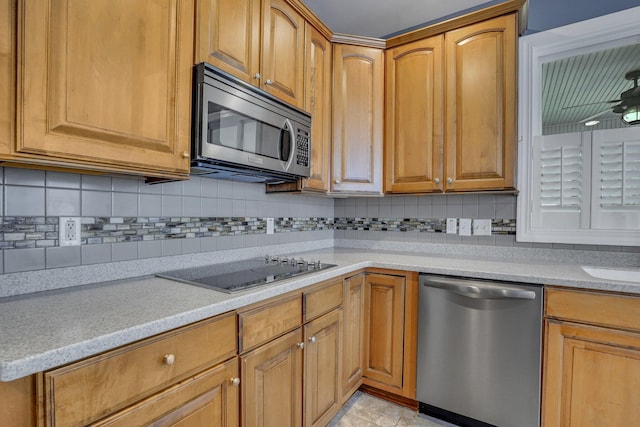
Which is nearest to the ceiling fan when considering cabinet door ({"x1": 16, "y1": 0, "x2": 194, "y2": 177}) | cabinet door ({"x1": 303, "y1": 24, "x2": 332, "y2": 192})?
cabinet door ({"x1": 303, "y1": 24, "x2": 332, "y2": 192})

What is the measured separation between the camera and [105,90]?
3.19ft

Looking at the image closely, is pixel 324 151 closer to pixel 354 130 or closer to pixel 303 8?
pixel 354 130

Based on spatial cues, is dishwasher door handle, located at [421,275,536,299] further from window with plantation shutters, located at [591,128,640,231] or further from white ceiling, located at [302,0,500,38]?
white ceiling, located at [302,0,500,38]

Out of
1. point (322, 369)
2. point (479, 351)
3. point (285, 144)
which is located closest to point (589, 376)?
point (479, 351)

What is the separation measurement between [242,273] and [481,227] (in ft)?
5.37

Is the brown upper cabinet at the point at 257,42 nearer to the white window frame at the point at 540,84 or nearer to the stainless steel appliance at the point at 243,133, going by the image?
the stainless steel appliance at the point at 243,133

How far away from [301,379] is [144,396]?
2.41 ft

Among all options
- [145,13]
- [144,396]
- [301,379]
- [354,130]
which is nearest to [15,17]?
[145,13]

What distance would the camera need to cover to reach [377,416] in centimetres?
182

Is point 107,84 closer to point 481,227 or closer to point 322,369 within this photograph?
point 322,369

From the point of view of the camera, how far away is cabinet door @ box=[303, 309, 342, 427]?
1441 mm

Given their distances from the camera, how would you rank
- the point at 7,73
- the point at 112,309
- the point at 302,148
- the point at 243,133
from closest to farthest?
the point at 7,73 → the point at 112,309 → the point at 243,133 → the point at 302,148

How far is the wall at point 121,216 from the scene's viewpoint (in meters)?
1.06

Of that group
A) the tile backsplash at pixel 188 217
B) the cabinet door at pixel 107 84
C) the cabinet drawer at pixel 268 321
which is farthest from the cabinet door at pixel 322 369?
the cabinet door at pixel 107 84
